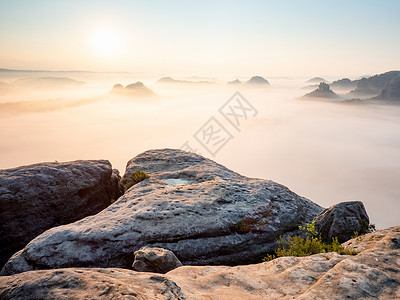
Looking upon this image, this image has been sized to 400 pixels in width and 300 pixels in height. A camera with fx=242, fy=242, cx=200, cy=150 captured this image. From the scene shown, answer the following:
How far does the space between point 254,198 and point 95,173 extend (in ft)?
37.4

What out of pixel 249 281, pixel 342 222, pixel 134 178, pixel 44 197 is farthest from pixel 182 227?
pixel 44 197

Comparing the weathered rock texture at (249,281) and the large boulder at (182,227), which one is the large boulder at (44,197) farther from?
the weathered rock texture at (249,281)

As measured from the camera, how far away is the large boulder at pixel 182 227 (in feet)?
32.6

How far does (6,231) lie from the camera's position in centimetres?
1349

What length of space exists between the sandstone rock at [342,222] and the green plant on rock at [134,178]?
10929 millimetres

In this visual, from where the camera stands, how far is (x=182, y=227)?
11.1 meters

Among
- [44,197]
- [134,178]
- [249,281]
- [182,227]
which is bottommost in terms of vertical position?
[44,197]

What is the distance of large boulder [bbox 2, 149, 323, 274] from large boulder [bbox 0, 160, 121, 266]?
4261mm

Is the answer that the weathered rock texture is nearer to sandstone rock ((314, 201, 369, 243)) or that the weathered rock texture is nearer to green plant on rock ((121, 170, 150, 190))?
sandstone rock ((314, 201, 369, 243))

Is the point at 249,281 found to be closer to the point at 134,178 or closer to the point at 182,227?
the point at 182,227

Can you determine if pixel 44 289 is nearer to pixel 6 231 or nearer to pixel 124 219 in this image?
pixel 124 219

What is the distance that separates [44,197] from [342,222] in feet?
54.4

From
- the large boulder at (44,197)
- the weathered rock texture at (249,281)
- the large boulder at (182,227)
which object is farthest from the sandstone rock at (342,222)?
the large boulder at (44,197)

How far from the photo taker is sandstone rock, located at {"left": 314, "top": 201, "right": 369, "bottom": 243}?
38.1ft
